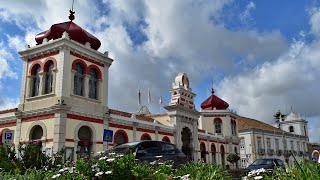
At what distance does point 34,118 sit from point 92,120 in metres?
3.70

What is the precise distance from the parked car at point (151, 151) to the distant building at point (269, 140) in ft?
127

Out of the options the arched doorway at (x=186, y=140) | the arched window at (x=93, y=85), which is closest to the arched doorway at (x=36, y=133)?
the arched window at (x=93, y=85)

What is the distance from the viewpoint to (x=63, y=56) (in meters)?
20.3

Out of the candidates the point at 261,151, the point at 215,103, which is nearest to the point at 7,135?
the point at 215,103

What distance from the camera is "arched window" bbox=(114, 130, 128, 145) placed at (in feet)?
76.9

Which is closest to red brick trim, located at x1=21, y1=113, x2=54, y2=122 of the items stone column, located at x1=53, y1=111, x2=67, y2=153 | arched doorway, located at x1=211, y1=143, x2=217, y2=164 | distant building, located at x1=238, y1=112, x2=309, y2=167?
stone column, located at x1=53, y1=111, x2=67, y2=153

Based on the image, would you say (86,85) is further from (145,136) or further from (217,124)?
(217,124)

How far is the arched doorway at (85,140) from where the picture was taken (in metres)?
20.5

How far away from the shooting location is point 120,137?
24141mm

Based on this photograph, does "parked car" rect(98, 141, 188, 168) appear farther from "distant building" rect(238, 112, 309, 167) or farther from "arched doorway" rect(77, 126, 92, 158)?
"distant building" rect(238, 112, 309, 167)

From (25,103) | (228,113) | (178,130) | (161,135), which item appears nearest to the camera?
(25,103)

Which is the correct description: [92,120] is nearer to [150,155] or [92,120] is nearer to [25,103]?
[25,103]

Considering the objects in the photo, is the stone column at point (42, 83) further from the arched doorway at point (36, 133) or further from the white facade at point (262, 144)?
the white facade at point (262, 144)

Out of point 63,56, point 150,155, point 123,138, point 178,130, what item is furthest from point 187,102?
point 150,155
